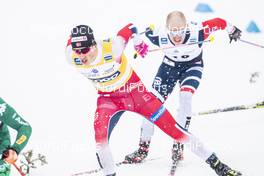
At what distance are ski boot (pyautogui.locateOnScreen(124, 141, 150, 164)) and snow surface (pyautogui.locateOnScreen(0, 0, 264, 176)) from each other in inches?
4.8

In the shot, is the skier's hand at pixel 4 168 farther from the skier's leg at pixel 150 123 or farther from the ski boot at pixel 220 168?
the ski boot at pixel 220 168

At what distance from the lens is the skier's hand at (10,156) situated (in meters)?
4.62

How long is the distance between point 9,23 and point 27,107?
4.29 m

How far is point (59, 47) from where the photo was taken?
11.0 m

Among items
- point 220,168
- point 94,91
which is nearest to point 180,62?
point 220,168

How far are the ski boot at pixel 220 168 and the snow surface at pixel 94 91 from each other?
0.25m

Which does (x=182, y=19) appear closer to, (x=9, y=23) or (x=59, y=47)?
(x=59, y=47)

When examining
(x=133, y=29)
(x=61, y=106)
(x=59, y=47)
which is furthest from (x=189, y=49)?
(x=59, y=47)

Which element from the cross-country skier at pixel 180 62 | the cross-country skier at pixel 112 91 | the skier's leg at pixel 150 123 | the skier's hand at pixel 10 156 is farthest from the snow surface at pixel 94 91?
the skier's hand at pixel 10 156

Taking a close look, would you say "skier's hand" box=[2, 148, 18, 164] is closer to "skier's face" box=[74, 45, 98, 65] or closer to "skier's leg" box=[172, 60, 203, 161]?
"skier's face" box=[74, 45, 98, 65]

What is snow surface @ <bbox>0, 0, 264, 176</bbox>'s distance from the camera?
6.28 meters

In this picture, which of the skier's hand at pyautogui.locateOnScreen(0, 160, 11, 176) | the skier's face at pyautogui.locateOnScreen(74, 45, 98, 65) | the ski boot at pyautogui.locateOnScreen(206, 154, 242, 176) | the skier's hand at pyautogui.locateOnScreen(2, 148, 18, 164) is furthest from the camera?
the ski boot at pyautogui.locateOnScreen(206, 154, 242, 176)

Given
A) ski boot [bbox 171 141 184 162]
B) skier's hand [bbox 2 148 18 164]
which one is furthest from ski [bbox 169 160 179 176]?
skier's hand [bbox 2 148 18 164]

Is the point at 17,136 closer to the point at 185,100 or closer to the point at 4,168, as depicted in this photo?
the point at 4,168
